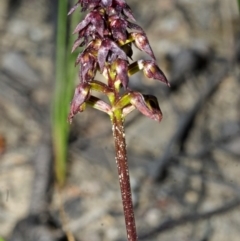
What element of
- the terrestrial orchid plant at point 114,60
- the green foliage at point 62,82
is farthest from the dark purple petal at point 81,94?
the green foliage at point 62,82

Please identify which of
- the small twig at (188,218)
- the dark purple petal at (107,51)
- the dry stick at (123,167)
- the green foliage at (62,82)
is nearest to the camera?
the dark purple petal at (107,51)

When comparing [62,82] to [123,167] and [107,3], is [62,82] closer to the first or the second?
[123,167]

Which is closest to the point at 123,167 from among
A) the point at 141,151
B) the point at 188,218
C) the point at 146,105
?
the point at 146,105

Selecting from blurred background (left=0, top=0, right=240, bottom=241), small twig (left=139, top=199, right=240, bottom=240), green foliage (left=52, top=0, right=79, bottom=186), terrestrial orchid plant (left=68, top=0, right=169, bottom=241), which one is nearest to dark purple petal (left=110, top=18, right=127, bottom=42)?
terrestrial orchid plant (left=68, top=0, right=169, bottom=241)

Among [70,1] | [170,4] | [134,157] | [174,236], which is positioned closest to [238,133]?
[134,157]

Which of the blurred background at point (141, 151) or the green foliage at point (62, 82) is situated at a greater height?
the green foliage at point (62, 82)

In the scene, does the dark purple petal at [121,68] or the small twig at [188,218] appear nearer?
the dark purple petal at [121,68]

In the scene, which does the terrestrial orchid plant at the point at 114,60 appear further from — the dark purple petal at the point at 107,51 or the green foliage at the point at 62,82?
the green foliage at the point at 62,82

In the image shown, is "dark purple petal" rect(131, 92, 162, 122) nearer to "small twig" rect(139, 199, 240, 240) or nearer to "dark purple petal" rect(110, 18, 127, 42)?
"dark purple petal" rect(110, 18, 127, 42)
